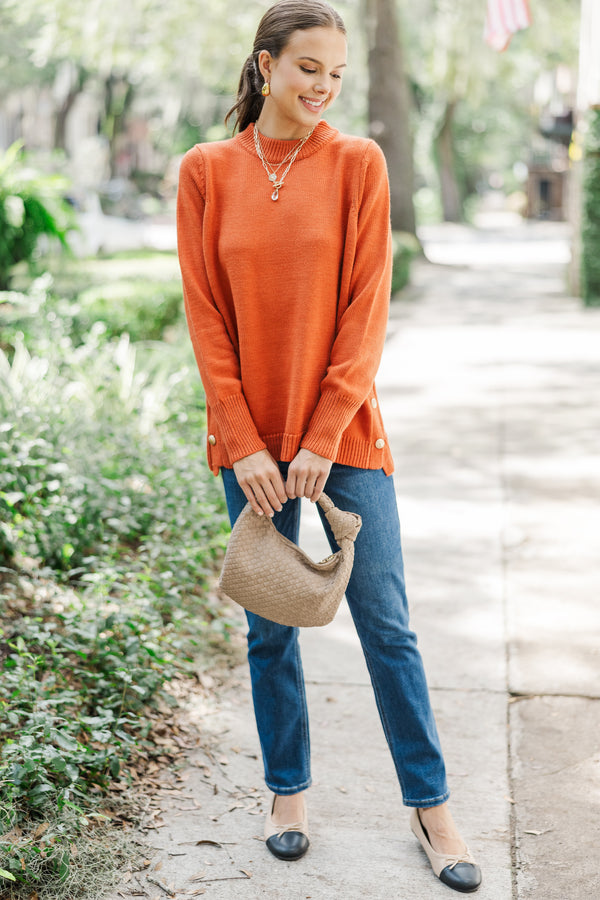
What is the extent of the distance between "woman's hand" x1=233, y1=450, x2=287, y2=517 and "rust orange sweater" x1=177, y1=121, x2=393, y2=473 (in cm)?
3

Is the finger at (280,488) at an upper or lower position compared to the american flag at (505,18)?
lower

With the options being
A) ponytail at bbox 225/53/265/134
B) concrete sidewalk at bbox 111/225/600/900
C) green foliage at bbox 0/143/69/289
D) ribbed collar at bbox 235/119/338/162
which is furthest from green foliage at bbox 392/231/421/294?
ribbed collar at bbox 235/119/338/162

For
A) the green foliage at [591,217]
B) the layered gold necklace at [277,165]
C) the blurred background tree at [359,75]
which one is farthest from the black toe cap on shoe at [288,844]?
the green foliage at [591,217]

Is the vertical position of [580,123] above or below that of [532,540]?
above

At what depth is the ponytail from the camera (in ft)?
8.23

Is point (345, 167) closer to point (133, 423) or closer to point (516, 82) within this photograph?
point (133, 423)

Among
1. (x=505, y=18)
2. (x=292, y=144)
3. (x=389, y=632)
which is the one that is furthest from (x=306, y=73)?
(x=505, y=18)

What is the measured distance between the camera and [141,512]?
15.0ft

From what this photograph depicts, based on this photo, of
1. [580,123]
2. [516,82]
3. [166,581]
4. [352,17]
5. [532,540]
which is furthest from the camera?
[516,82]

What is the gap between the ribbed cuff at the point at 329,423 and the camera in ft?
7.57

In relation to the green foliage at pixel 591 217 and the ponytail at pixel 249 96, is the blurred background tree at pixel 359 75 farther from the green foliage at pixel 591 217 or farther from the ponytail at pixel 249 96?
the green foliage at pixel 591 217

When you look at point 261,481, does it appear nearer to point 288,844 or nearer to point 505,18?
point 288,844

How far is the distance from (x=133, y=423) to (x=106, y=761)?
9.23ft

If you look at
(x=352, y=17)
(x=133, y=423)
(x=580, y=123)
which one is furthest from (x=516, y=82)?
(x=133, y=423)
